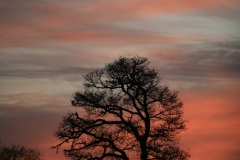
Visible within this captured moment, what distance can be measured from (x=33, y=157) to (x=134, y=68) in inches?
3032

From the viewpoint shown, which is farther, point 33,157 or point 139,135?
point 33,157

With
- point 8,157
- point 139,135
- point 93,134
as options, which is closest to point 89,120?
point 93,134

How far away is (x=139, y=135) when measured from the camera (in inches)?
1679

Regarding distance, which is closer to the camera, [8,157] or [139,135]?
[139,135]

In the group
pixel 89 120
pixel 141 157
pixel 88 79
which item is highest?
pixel 88 79

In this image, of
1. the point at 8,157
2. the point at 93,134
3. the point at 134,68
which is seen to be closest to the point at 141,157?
the point at 93,134

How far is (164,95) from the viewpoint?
43375 millimetres

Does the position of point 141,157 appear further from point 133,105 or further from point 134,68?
point 134,68

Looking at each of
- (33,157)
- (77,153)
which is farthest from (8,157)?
(77,153)

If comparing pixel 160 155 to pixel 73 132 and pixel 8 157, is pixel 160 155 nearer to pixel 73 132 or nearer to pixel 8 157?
pixel 73 132

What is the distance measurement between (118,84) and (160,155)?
639 centimetres

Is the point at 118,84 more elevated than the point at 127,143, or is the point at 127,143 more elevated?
the point at 118,84

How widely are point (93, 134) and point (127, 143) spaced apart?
2.73 metres

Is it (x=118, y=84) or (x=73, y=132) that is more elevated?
(x=118, y=84)
